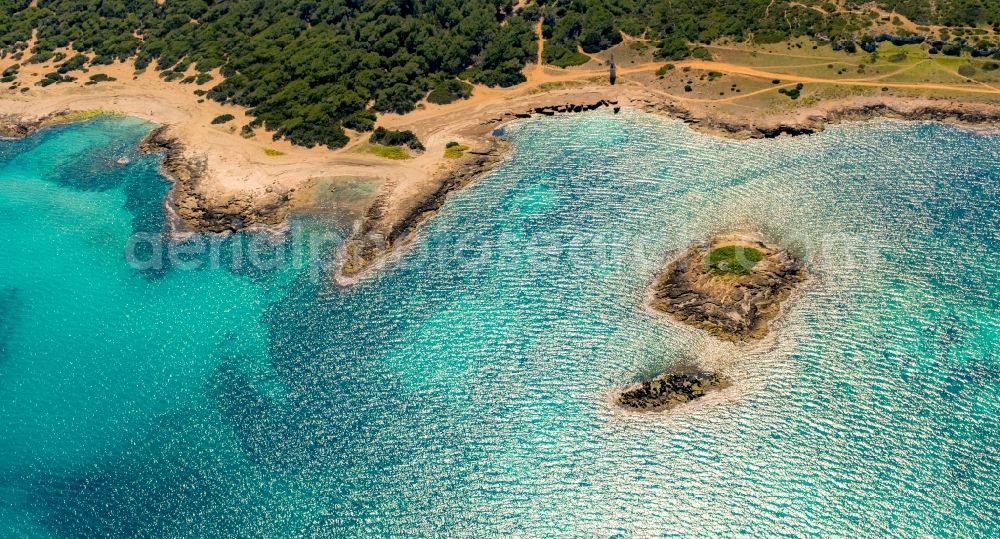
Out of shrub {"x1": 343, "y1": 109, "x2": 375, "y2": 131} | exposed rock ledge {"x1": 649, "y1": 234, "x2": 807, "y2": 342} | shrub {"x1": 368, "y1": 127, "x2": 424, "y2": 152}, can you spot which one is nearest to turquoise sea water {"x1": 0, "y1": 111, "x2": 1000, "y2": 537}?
exposed rock ledge {"x1": 649, "y1": 234, "x2": 807, "y2": 342}

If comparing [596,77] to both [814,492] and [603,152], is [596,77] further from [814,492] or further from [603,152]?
[814,492]

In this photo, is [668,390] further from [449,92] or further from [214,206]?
[449,92]

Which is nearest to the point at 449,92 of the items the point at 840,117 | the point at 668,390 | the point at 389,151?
the point at 389,151

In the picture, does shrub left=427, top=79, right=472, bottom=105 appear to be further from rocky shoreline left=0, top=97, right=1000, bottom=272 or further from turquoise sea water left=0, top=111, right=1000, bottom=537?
turquoise sea water left=0, top=111, right=1000, bottom=537

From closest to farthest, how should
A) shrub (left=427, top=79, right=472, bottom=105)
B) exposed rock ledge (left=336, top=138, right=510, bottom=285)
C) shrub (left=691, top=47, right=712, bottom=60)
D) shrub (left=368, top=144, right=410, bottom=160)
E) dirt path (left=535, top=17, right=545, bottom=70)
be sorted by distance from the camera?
exposed rock ledge (left=336, top=138, right=510, bottom=285), shrub (left=368, top=144, right=410, bottom=160), shrub (left=427, top=79, right=472, bottom=105), shrub (left=691, top=47, right=712, bottom=60), dirt path (left=535, top=17, right=545, bottom=70)

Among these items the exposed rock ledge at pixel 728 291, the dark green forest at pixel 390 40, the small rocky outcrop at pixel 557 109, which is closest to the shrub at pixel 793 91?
the dark green forest at pixel 390 40

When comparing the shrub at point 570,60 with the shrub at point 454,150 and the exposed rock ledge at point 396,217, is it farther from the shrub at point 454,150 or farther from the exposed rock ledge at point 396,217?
the shrub at point 454,150

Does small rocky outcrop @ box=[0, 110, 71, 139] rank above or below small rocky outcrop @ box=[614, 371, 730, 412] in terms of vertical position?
above
